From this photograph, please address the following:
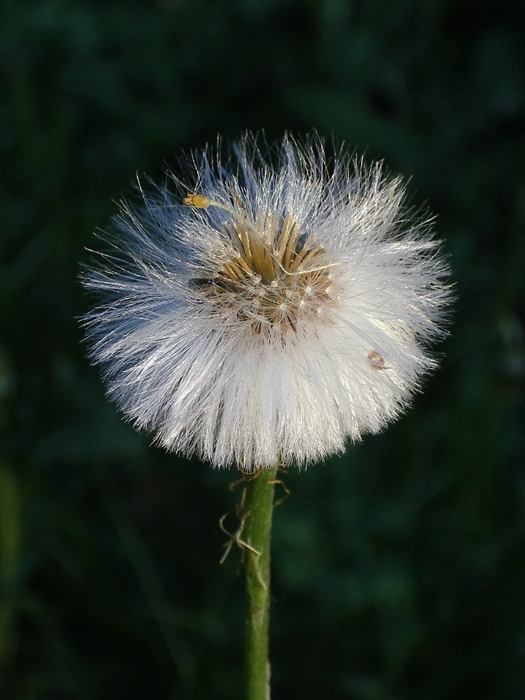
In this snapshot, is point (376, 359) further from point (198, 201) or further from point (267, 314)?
point (198, 201)

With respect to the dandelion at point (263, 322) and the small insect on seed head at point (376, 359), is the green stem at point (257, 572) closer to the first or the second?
the dandelion at point (263, 322)

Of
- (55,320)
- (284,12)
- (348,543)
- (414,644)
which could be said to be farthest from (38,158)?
(414,644)

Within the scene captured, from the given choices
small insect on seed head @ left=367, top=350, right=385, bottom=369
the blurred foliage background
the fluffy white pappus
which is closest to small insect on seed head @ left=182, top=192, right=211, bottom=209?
the fluffy white pappus

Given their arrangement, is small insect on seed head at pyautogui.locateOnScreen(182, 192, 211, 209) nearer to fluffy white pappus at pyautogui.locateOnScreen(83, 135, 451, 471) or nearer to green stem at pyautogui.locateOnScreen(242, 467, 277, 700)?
fluffy white pappus at pyautogui.locateOnScreen(83, 135, 451, 471)

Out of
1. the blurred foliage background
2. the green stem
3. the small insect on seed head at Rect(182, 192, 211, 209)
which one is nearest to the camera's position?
the green stem

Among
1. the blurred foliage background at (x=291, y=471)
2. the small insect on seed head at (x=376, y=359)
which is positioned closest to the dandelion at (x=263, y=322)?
the small insect on seed head at (x=376, y=359)

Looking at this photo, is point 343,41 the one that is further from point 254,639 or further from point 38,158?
point 254,639
